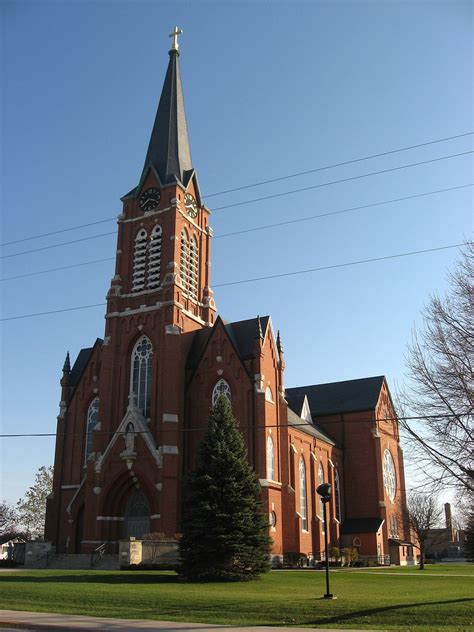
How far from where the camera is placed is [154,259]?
48.1 m

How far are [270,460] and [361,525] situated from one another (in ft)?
53.4

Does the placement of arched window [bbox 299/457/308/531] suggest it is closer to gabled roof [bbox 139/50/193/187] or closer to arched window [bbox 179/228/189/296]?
arched window [bbox 179/228/189/296]

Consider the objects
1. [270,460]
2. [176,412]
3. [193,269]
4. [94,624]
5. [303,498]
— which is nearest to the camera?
[94,624]

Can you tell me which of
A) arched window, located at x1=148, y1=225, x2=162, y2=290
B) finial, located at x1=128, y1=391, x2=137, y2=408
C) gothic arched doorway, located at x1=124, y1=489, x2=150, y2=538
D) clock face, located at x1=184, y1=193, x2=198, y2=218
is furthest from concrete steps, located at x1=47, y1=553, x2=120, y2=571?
clock face, located at x1=184, y1=193, x2=198, y2=218

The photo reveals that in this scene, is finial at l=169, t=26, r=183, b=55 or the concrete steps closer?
the concrete steps

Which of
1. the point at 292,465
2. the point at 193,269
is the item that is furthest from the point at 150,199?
the point at 292,465

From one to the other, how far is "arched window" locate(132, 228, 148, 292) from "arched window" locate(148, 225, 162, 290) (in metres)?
0.65

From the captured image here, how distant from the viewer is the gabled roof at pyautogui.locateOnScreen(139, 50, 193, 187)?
2006 inches

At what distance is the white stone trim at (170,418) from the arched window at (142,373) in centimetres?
284

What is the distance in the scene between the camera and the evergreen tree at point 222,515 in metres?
27.0

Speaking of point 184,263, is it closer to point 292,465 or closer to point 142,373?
point 142,373

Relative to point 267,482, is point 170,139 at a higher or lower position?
higher

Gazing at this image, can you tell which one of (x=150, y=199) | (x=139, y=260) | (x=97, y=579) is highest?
(x=150, y=199)

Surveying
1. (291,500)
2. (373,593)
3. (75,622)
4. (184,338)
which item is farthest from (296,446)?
(75,622)
